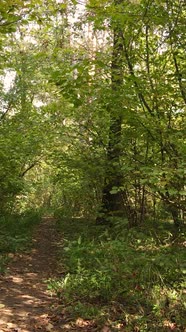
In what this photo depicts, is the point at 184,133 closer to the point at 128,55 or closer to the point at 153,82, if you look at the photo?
the point at 153,82

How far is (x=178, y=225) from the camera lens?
7652 millimetres

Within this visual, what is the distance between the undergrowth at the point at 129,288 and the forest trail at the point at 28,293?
0.30 meters

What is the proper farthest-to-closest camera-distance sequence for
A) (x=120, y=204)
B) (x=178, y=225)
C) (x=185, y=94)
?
1. (x=120, y=204)
2. (x=178, y=225)
3. (x=185, y=94)

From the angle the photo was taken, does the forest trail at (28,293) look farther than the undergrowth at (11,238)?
No

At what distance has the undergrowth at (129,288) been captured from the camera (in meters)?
4.07

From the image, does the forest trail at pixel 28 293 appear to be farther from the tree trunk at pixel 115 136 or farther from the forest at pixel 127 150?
the tree trunk at pixel 115 136

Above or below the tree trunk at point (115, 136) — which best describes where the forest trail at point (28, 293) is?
below

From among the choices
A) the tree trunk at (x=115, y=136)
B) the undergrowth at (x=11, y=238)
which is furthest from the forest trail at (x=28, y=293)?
the tree trunk at (x=115, y=136)

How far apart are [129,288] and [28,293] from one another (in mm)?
1657

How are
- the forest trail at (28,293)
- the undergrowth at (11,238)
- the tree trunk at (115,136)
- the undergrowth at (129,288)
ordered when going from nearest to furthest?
1. the undergrowth at (129,288)
2. the forest trail at (28,293)
3. the tree trunk at (115,136)
4. the undergrowth at (11,238)

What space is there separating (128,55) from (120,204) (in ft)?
17.0

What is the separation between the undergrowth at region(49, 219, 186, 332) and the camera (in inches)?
160

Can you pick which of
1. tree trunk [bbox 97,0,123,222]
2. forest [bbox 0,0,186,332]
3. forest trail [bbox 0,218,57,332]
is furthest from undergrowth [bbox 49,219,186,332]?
tree trunk [bbox 97,0,123,222]

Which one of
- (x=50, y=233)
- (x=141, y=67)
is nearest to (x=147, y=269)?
(x=141, y=67)
